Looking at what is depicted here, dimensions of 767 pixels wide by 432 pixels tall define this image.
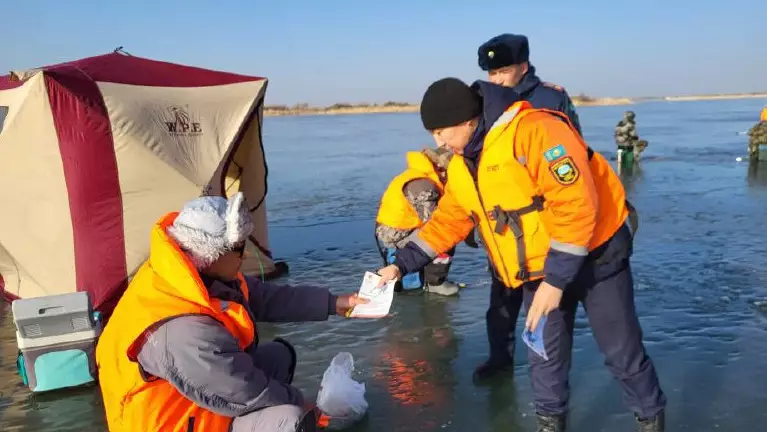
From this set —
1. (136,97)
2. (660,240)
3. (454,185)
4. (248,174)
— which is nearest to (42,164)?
(136,97)

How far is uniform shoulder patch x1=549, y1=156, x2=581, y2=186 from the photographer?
2623mm

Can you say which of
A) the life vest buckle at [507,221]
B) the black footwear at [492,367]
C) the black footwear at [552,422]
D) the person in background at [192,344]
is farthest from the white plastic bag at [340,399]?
the life vest buckle at [507,221]

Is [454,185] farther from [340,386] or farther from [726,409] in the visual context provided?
[726,409]

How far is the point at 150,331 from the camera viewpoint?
2.38 m

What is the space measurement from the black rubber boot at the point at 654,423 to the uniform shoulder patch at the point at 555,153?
1350 mm

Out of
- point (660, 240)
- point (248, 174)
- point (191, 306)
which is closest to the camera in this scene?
point (191, 306)

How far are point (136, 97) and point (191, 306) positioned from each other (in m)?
3.37

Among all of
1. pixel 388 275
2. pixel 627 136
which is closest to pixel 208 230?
pixel 388 275

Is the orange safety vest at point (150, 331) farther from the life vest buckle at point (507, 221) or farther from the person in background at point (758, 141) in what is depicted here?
the person in background at point (758, 141)

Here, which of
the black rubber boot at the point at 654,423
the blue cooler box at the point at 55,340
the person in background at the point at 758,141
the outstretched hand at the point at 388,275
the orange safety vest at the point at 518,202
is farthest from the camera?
the person in background at the point at 758,141

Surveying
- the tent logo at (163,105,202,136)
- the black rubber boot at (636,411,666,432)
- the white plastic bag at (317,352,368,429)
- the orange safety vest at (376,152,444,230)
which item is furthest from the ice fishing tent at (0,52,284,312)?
the black rubber boot at (636,411,666,432)

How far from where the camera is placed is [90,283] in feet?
16.3

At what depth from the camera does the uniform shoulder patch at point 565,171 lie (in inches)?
103

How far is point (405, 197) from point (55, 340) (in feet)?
9.02
